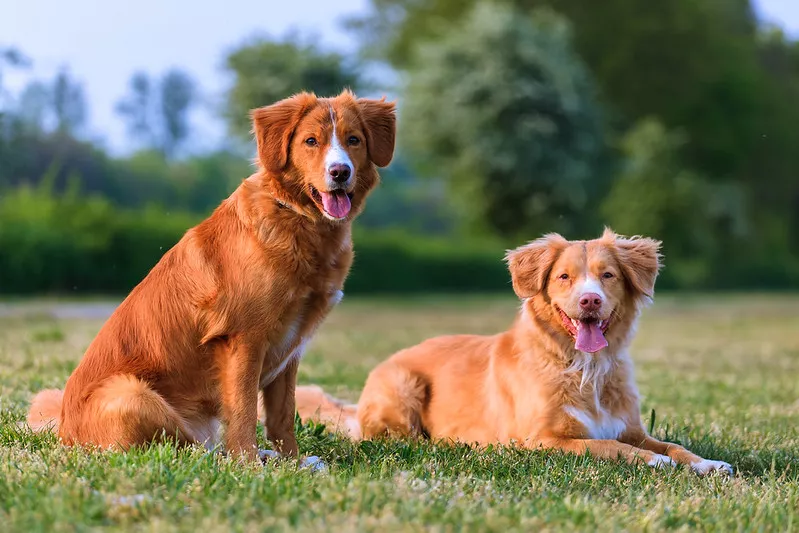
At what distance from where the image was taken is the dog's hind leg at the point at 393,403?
20.2ft

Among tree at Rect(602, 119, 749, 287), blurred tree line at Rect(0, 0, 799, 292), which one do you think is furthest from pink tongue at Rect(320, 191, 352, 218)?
tree at Rect(602, 119, 749, 287)

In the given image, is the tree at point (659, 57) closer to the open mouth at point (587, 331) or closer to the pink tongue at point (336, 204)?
the open mouth at point (587, 331)

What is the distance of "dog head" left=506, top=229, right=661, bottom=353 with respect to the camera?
17.8 ft

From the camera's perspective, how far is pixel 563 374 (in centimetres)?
556

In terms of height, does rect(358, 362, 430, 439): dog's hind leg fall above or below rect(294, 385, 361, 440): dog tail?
above

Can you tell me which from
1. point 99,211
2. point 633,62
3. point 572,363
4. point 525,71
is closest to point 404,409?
point 572,363

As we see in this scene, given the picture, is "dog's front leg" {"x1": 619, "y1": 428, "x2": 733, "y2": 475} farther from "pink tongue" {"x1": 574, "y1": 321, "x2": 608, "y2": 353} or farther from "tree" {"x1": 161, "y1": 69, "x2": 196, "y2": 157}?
"tree" {"x1": 161, "y1": 69, "x2": 196, "y2": 157}

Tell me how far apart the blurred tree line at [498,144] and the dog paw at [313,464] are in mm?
14825

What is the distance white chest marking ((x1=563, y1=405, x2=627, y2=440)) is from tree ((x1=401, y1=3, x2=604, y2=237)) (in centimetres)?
2806

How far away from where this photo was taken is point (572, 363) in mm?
5582

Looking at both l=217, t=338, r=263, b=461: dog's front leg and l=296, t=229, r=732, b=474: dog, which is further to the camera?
l=296, t=229, r=732, b=474: dog

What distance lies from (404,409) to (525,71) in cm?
2856

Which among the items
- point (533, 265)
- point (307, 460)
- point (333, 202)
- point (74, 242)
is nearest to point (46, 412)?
point (307, 460)

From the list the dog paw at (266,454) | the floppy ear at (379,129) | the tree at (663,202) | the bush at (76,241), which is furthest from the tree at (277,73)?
the dog paw at (266,454)
